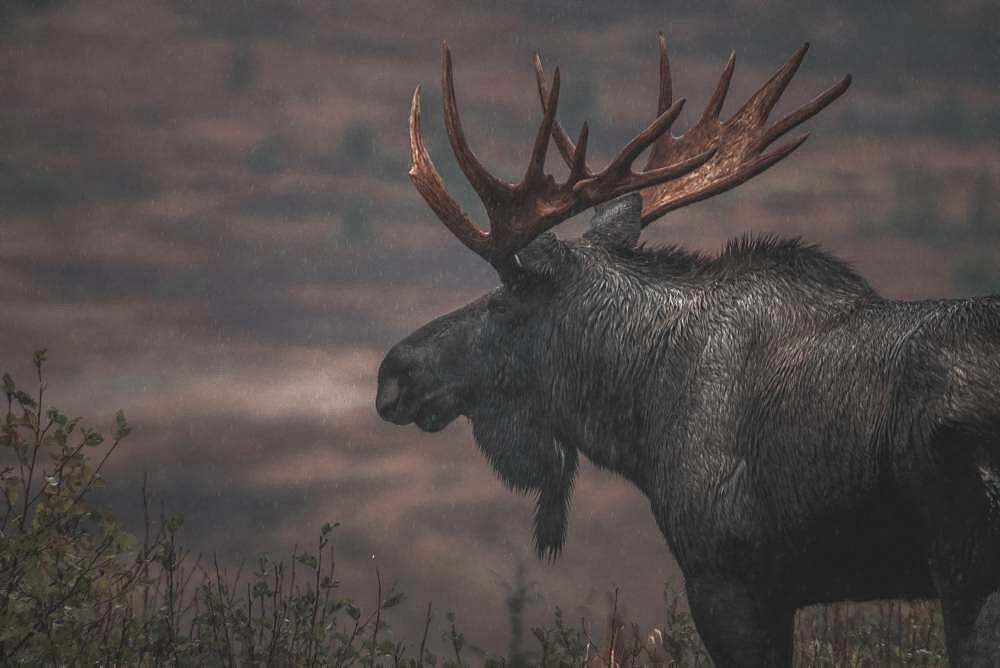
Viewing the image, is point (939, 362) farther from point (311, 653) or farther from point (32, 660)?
point (32, 660)

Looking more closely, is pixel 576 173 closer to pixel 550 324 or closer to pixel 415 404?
pixel 550 324

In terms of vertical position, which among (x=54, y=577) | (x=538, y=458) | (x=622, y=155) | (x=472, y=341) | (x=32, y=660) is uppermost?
(x=622, y=155)

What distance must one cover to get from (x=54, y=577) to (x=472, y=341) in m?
2.13

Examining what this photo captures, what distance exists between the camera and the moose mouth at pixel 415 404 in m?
5.77

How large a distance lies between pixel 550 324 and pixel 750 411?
123 cm

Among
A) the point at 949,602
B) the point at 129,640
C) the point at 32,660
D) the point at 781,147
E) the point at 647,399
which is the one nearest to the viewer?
the point at 949,602

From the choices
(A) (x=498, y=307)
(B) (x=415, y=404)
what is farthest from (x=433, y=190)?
(B) (x=415, y=404)

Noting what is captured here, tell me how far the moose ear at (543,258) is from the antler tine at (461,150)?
328 mm

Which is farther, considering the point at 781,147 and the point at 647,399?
the point at 781,147

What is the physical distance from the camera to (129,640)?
5453 mm

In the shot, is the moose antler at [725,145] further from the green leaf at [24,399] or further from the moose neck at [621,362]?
the green leaf at [24,399]

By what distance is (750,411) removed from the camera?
4.58 metres

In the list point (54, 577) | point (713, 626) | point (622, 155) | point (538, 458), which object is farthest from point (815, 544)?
point (54, 577)

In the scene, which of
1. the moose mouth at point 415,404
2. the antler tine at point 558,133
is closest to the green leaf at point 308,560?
the moose mouth at point 415,404
